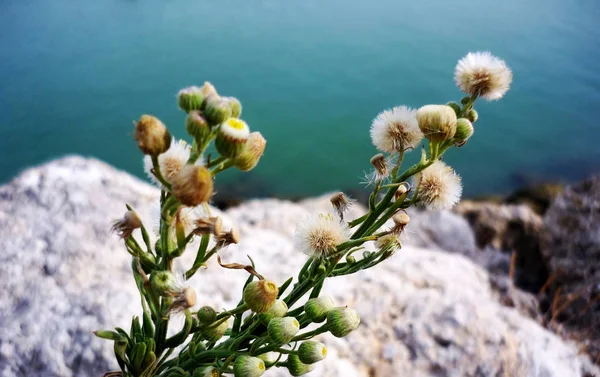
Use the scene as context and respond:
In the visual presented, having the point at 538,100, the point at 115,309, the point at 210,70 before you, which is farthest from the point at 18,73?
the point at 538,100

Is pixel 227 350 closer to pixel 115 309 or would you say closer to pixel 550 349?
pixel 115 309

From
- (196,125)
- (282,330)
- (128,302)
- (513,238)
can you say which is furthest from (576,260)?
(196,125)

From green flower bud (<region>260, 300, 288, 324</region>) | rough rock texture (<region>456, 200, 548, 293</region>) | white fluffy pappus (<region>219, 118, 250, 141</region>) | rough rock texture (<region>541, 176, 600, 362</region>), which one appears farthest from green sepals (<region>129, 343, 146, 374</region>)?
rough rock texture (<region>456, 200, 548, 293</region>)

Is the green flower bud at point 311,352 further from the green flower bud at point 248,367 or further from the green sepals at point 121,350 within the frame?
the green sepals at point 121,350

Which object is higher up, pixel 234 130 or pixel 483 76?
pixel 483 76

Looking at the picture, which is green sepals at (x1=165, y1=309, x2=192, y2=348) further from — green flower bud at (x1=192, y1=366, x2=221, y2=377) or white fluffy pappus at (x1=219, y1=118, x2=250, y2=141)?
white fluffy pappus at (x1=219, y1=118, x2=250, y2=141)

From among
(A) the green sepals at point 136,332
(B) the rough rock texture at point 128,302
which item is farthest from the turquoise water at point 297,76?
(A) the green sepals at point 136,332

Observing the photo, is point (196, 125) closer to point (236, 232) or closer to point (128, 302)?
point (236, 232)
